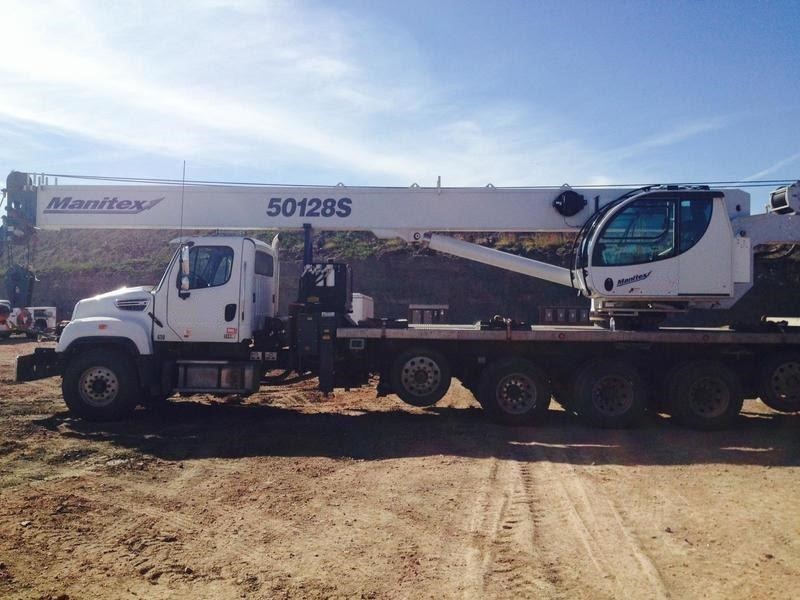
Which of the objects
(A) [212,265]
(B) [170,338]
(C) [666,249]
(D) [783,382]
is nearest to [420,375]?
(A) [212,265]

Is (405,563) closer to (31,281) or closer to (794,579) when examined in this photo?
(794,579)

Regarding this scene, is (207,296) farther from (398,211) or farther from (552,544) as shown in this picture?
(552,544)

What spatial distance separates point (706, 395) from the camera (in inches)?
430

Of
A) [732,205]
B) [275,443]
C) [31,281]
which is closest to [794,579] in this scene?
[275,443]

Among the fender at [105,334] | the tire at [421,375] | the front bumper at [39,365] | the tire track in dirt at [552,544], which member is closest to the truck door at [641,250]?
the tire at [421,375]

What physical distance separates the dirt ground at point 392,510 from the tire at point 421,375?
0.51 m

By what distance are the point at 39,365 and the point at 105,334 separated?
4.77 feet

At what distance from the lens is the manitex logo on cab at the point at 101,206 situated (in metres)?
12.1

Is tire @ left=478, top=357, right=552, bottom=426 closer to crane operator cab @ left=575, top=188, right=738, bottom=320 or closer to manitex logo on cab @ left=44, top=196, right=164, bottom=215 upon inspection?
crane operator cab @ left=575, top=188, right=738, bottom=320

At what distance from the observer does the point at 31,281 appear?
12.8 meters

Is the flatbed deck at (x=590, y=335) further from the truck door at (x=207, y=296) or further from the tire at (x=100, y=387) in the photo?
the tire at (x=100, y=387)

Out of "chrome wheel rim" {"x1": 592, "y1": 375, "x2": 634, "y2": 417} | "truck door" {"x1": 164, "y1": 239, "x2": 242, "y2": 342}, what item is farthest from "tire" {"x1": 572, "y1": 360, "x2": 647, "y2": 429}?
"truck door" {"x1": 164, "y1": 239, "x2": 242, "y2": 342}

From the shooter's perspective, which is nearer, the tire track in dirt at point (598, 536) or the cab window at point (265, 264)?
the tire track in dirt at point (598, 536)

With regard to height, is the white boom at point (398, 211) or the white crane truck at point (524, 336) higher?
the white boom at point (398, 211)
